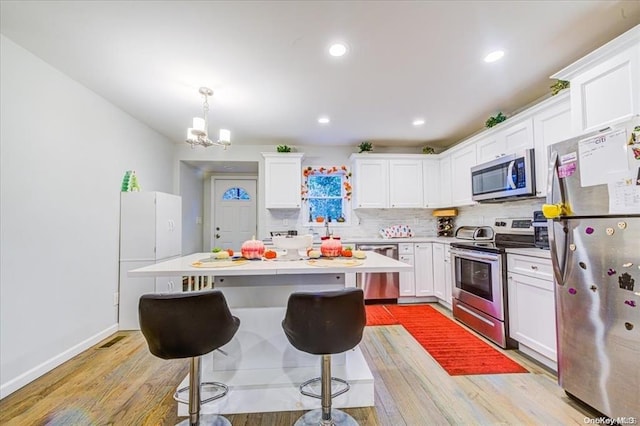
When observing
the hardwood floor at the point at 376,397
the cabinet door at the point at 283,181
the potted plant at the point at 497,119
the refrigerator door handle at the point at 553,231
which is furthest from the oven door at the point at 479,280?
the cabinet door at the point at 283,181

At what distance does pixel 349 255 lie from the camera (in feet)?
6.59

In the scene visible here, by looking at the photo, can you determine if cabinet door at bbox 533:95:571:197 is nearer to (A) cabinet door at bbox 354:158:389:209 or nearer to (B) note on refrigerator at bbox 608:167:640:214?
(B) note on refrigerator at bbox 608:167:640:214

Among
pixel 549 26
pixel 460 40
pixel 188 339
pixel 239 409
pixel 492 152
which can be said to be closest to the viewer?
pixel 188 339

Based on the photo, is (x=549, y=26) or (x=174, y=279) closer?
(x=549, y=26)

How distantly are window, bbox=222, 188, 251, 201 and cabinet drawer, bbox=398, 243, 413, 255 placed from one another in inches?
141

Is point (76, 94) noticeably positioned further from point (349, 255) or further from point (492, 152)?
point (492, 152)

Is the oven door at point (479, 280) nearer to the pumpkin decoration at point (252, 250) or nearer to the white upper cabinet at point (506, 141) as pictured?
the white upper cabinet at point (506, 141)

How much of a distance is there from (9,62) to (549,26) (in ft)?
12.8

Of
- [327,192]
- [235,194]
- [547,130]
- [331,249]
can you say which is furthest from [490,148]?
[235,194]

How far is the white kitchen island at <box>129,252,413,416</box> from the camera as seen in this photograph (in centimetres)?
184

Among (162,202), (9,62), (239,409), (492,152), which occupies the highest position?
(9,62)

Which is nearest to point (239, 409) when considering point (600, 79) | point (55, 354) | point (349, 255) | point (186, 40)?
point (349, 255)

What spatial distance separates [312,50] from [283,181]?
2580mm

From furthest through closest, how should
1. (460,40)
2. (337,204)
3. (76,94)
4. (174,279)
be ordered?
(337,204) → (174,279) → (76,94) → (460,40)
